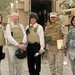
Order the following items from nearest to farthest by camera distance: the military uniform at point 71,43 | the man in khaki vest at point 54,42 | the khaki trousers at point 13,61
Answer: the military uniform at point 71,43, the khaki trousers at point 13,61, the man in khaki vest at point 54,42

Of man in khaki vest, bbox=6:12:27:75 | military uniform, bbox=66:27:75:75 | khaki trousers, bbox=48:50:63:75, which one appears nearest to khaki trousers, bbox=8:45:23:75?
man in khaki vest, bbox=6:12:27:75

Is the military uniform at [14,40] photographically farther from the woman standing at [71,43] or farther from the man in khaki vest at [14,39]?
the woman standing at [71,43]

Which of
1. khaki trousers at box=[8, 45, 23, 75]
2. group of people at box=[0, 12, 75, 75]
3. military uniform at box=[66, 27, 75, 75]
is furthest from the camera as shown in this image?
khaki trousers at box=[8, 45, 23, 75]

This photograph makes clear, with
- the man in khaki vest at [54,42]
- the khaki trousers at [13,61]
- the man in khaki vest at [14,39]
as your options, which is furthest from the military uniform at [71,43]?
the khaki trousers at [13,61]

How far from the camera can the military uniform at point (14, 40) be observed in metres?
6.95

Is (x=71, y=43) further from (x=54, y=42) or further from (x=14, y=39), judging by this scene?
(x=14, y=39)

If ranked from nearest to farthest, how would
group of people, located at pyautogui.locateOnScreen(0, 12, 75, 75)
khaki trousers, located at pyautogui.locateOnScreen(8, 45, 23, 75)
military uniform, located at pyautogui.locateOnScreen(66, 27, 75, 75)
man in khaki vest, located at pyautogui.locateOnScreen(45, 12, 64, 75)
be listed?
military uniform, located at pyautogui.locateOnScreen(66, 27, 75, 75), group of people, located at pyautogui.locateOnScreen(0, 12, 75, 75), khaki trousers, located at pyautogui.locateOnScreen(8, 45, 23, 75), man in khaki vest, located at pyautogui.locateOnScreen(45, 12, 64, 75)

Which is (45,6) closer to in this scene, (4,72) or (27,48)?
(4,72)

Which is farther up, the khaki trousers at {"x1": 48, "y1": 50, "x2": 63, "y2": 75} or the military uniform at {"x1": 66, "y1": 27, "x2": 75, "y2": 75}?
the military uniform at {"x1": 66, "y1": 27, "x2": 75, "y2": 75}

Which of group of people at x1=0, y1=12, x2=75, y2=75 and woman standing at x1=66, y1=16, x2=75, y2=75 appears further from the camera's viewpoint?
group of people at x1=0, y1=12, x2=75, y2=75

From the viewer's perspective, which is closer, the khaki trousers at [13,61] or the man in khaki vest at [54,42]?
the khaki trousers at [13,61]

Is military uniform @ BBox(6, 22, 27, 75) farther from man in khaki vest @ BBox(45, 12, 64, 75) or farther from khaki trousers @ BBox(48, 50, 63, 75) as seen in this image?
khaki trousers @ BBox(48, 50, 63, 75)

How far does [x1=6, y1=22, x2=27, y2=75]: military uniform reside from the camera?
22.8ft

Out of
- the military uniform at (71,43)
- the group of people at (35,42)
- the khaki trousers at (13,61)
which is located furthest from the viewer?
the khaki trousers at (13,61)
